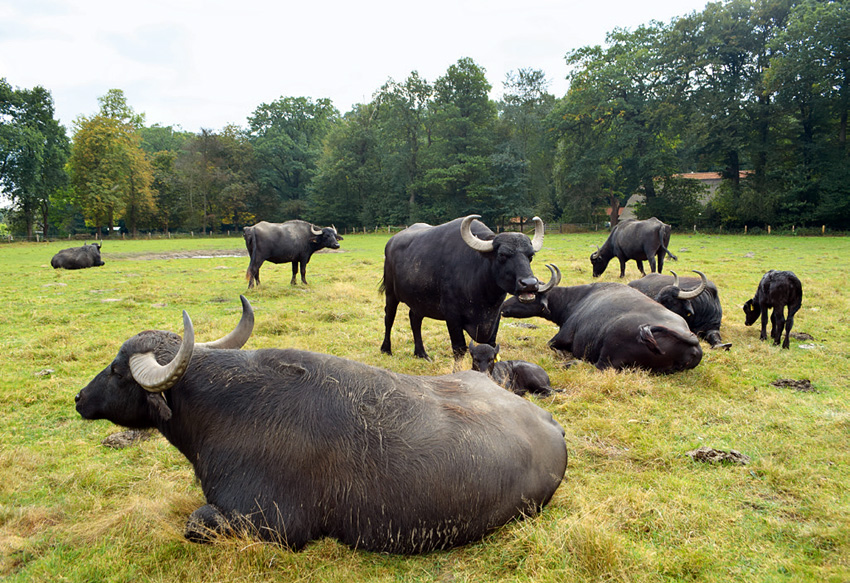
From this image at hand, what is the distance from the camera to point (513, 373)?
6457mm

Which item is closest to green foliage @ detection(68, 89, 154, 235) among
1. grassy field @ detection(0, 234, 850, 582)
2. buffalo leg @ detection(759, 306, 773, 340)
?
grassy field @ detection(0, 234, 850, 582)

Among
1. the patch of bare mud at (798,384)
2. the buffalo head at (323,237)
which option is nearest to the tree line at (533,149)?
the buffalo head at (323,237)

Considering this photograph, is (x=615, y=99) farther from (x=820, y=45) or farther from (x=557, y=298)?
(x=557, y=298)

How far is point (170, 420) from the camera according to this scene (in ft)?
12.3

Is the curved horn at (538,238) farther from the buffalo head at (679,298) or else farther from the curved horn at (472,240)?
the buffalo head at (679,298)

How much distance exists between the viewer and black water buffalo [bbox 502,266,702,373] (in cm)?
684

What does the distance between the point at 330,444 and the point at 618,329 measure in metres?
5.36

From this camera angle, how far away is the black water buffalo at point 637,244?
56.5ft

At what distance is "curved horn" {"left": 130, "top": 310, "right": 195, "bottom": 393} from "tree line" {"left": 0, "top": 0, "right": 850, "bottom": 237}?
161 feet

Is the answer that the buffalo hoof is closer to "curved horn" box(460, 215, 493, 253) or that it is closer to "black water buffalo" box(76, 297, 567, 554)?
"black water buffalo" box(76, 297, 567, 554)

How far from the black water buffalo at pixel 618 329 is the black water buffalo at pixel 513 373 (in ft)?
4.67

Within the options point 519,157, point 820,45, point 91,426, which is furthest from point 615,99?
point 91,426

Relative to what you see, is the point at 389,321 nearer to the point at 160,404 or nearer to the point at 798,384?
the point at 160,404

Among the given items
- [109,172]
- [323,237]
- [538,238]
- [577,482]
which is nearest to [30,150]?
[109,172]
